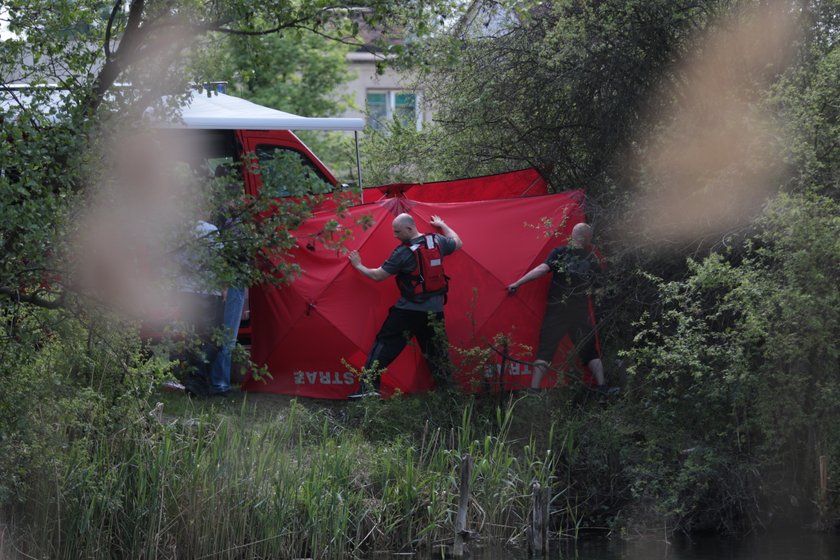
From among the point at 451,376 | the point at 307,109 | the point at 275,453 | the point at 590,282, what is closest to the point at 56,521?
the point at 275,453

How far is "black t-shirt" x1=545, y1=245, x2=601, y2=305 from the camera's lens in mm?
10023

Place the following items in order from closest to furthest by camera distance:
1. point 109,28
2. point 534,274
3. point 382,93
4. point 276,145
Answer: point 109,28 → point 534,274 → point 276,145 → point 382,93

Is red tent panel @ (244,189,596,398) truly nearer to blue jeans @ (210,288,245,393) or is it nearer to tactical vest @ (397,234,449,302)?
blue jeans @ (210,288,245,393)

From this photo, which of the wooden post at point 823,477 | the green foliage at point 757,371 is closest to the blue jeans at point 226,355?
the green foliage at point 757,371

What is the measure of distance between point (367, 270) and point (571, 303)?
1.71 meters

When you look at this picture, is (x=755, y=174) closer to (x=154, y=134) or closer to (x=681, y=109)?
(x=681, y=109)

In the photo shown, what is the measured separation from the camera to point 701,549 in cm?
885

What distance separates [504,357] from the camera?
10.2 meters

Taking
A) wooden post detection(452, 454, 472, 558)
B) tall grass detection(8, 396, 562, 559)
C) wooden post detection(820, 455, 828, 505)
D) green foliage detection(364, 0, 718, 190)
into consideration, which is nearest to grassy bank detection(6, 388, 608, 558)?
tall grass detection(8, 396, 562, 559)

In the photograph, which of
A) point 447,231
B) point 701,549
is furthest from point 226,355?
point 701,549

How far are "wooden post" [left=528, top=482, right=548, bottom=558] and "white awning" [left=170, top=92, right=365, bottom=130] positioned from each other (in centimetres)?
370

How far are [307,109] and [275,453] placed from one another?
18250 mm

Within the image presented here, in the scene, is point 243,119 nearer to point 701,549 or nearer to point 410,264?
point 410,264

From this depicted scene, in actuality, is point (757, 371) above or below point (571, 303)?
below
